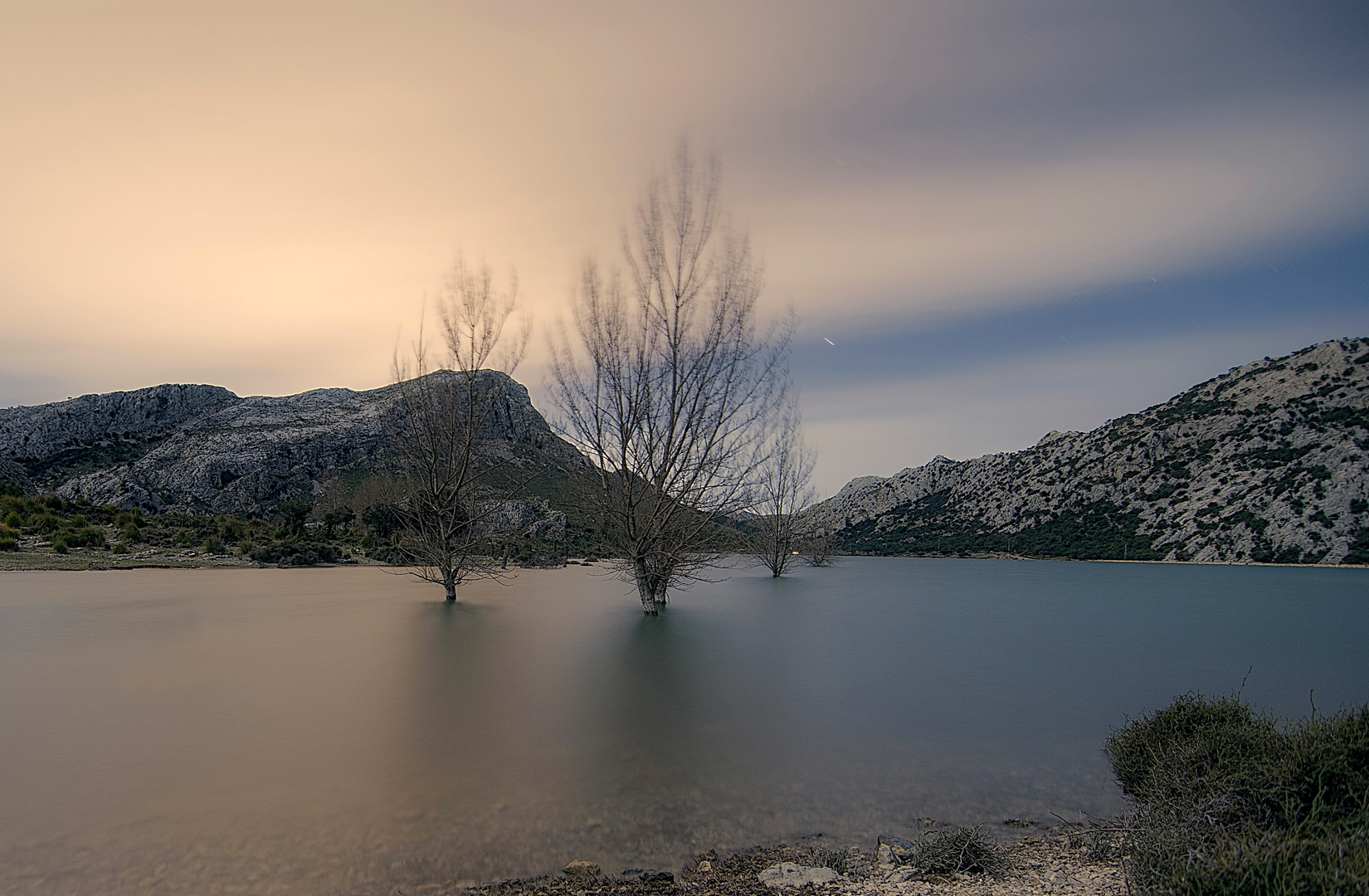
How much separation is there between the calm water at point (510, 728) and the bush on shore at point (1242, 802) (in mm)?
671

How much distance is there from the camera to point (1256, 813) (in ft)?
13.8

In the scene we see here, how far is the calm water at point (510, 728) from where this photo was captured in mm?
4297

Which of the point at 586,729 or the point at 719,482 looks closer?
the point at 586,729

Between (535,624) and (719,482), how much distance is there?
4.72 metres

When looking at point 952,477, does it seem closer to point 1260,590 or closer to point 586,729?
point 1260,590

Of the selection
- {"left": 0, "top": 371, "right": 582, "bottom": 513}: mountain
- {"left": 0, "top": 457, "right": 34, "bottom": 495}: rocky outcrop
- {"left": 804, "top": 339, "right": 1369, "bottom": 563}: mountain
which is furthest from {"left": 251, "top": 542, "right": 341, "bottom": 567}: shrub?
{"left": 804, "top": 339, "right": 1369, "bottom": 563}: mountain

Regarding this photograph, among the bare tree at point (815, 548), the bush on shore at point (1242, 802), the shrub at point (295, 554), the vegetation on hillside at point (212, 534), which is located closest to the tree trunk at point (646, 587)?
the vegetation on hillside at point (212, 534)

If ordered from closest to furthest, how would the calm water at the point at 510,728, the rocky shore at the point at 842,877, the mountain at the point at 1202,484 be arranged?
the rocky shore at the point at 842,877 → the calm water at the point at 510,728 → the mountain at the point at 1202,484

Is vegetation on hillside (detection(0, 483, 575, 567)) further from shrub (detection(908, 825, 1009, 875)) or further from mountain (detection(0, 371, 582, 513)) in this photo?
shrub (detection(908, 825, 1009, 875))

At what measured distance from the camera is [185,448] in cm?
4938

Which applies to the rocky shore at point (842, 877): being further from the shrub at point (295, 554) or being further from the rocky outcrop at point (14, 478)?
the rocky outcrop at point (14, 478)

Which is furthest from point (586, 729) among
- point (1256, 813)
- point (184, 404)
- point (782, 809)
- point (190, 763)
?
point (184, 404)

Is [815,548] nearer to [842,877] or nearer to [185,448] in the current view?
[842,877]

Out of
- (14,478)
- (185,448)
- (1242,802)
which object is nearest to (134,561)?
(14,478)
